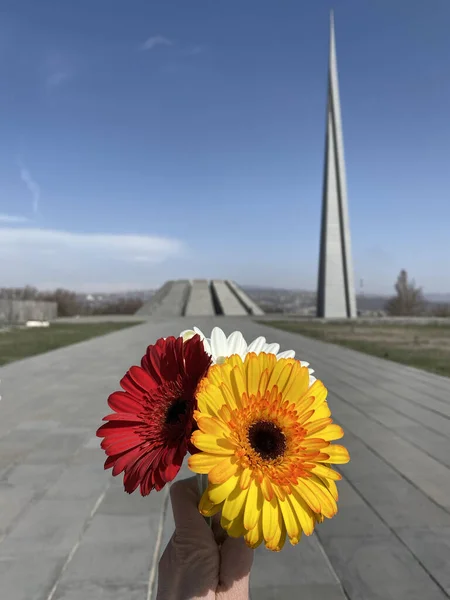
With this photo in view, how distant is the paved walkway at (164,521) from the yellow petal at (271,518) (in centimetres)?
187

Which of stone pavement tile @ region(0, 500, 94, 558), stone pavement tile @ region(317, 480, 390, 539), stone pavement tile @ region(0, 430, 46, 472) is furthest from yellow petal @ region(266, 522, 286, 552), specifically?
stone pavement tile @ region(0, 430, 46, 472)

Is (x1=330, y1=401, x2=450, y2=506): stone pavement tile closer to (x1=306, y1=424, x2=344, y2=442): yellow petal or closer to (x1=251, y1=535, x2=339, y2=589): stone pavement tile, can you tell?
(x1=251, y1=535, x2=339, y2=589): stone pavement tile

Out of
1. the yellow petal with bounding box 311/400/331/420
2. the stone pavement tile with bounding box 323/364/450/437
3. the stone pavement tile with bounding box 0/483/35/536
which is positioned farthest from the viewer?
the stone pavement tile with bounding box 323/364/450/437

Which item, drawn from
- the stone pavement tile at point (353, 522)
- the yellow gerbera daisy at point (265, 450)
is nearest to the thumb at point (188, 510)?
the yellow gerbera daisy at point (265, 450)

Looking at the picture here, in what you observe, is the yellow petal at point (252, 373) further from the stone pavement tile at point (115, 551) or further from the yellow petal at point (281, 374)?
the stone pavement tile at point (115, 551)

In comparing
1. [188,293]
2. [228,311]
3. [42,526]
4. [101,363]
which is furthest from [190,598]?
[188,293]

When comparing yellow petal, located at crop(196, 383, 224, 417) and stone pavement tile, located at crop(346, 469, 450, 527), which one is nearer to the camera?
yellow petal, located at crop(196, 383, 224, 417)

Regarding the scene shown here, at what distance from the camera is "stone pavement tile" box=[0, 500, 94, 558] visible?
8.59ft

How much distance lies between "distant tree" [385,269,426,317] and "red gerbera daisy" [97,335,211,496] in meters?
51.3

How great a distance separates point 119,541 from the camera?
106 inches

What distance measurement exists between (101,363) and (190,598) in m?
9.42

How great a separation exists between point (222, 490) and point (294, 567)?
7.10ft

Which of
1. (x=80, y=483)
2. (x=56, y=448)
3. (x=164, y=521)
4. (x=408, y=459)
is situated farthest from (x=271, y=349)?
(x=56, y=448)

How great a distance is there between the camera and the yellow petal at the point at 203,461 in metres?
0.60
